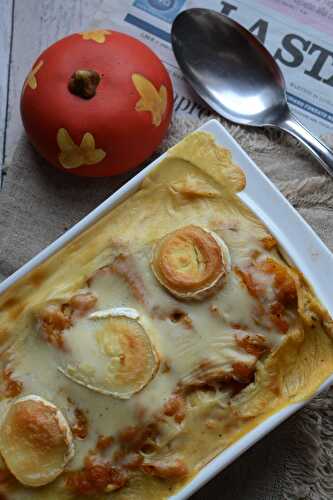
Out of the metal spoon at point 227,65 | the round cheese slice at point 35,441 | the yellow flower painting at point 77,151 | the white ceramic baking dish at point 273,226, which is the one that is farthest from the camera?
the metal spoon at point 227,65

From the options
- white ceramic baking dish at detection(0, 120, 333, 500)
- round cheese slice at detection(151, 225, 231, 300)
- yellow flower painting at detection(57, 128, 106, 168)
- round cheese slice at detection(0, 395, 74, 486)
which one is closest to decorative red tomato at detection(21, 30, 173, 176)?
yellow flower painting at detection(57, 128, 106, 168)

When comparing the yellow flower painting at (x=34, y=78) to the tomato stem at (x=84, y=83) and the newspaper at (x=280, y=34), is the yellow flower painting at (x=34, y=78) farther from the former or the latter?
the newspaper at (x=280, y=34)

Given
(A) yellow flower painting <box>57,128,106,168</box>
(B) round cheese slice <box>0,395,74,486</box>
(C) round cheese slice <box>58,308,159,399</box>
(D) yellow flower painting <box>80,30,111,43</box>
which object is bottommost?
(B) round cheese slice <box>0,395,74,486</box>

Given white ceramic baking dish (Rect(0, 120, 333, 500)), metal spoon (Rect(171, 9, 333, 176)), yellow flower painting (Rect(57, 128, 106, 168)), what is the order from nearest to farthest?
white ceramic baking dish (Rect(0, 120, 333, 500))
yellow flower painting (Rect(57, 128, 106, 168))
metal spoon (Rect(171, 9, 333, 176))

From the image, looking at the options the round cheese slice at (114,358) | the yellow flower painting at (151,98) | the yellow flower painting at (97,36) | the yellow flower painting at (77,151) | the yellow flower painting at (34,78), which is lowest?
the round cheese slice at (114,358)

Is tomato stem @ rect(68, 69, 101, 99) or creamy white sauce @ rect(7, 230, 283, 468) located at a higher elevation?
tomato stem @ rect(68, 69, 101, 99)

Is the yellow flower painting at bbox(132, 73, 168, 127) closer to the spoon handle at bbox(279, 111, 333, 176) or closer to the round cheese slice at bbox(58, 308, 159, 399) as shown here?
the spoon handle at bbox(279, 111, 333, 176)

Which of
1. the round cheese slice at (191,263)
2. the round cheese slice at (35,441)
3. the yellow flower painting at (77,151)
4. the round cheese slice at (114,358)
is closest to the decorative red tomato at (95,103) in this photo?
the yellow flower painting at (77,151)
